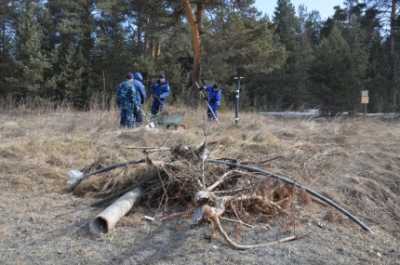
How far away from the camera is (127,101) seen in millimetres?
9117

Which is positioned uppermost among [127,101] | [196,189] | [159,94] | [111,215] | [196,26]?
[196,26]

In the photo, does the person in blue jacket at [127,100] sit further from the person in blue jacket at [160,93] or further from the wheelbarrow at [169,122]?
the person in blue jacket at [160,93]

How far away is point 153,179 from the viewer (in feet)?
14.6

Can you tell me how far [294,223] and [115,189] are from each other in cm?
200

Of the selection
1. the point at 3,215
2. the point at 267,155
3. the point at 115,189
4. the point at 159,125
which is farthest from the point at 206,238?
the point at 159,125

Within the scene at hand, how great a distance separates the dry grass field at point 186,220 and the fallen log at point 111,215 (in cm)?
8

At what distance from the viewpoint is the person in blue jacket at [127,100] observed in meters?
9.12

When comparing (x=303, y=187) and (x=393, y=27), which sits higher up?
(x=393, y=27)

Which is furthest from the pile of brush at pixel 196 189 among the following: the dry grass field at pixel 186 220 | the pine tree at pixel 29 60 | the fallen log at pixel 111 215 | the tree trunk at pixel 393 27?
the tree trunk at pixel 393 27

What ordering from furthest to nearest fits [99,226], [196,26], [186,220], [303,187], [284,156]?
[196,26] < [284,156] < [303,187] < [186,220] < [99,226]

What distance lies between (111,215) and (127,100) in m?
5.76

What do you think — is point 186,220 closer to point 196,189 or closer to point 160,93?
point 196,189

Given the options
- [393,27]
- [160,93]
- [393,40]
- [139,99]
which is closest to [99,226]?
[139,99]

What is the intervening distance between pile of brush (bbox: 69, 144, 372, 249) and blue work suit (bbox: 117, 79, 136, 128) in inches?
173
